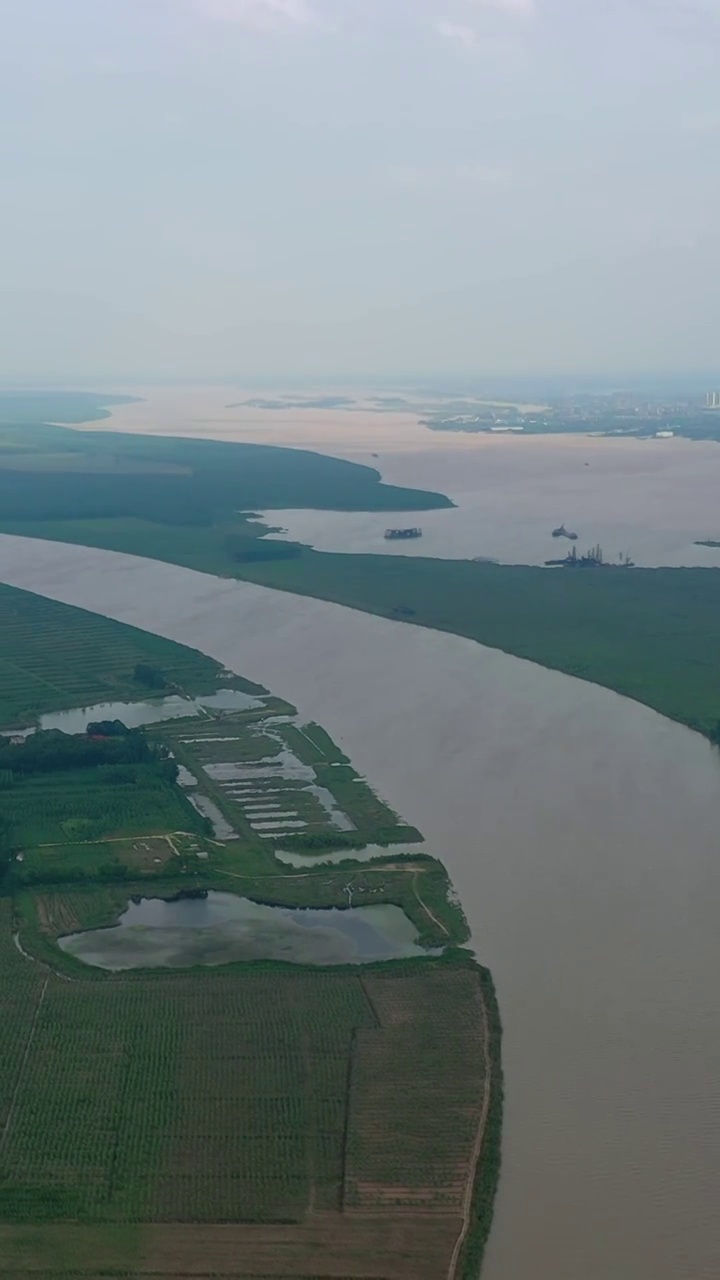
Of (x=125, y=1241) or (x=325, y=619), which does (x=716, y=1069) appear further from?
(x=325, y=619)

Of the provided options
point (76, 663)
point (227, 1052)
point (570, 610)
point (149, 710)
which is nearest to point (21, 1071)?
point (227, 1052)

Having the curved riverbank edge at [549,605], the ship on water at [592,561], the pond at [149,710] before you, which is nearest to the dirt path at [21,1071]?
the pond at [149,710]

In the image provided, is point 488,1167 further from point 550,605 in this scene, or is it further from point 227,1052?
point 550,605

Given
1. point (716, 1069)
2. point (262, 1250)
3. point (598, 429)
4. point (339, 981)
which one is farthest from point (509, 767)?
point (598, 429)

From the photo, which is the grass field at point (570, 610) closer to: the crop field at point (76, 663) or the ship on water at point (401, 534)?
the ship on water at point (401, 534)

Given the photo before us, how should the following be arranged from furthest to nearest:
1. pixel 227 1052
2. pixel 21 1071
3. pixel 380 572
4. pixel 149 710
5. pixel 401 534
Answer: pixel 401 534, pixel 380 572, pixel 149 710, pixel 227 1052, pixel 21 1071

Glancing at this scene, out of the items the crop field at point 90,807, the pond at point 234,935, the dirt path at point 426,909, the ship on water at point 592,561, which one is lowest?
the pond at point 234,935

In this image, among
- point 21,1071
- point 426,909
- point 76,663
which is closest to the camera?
point 21,1071
